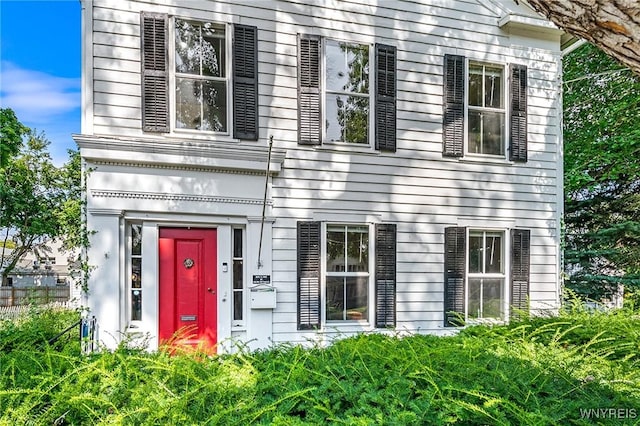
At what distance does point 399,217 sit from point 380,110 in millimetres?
1509

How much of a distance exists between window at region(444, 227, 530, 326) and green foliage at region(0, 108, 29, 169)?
10.1 metres

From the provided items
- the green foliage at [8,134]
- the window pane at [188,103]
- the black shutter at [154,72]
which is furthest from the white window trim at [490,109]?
the green foliage at [8,134]

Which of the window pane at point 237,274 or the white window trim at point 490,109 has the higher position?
the white window trim at point 490,109

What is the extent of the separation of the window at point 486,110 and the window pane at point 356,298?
258 centimetres

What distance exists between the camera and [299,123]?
5.16m

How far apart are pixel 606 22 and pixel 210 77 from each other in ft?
14.2

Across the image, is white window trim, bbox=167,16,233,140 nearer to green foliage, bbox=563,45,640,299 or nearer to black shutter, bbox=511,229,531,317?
black shutter, bbox=511,229,531,317

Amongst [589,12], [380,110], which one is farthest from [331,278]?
[589,12]

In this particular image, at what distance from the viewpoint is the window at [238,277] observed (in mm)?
4969

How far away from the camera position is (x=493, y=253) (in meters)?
5.95

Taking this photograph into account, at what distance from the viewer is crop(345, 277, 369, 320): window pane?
211 inches

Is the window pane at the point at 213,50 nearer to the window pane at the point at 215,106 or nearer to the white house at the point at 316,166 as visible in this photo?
the white house at the point at 316,166

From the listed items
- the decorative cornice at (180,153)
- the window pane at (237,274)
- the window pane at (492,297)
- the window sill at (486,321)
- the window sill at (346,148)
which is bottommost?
the window sill at (486,321)

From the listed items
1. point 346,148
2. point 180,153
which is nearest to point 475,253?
point 346,148
